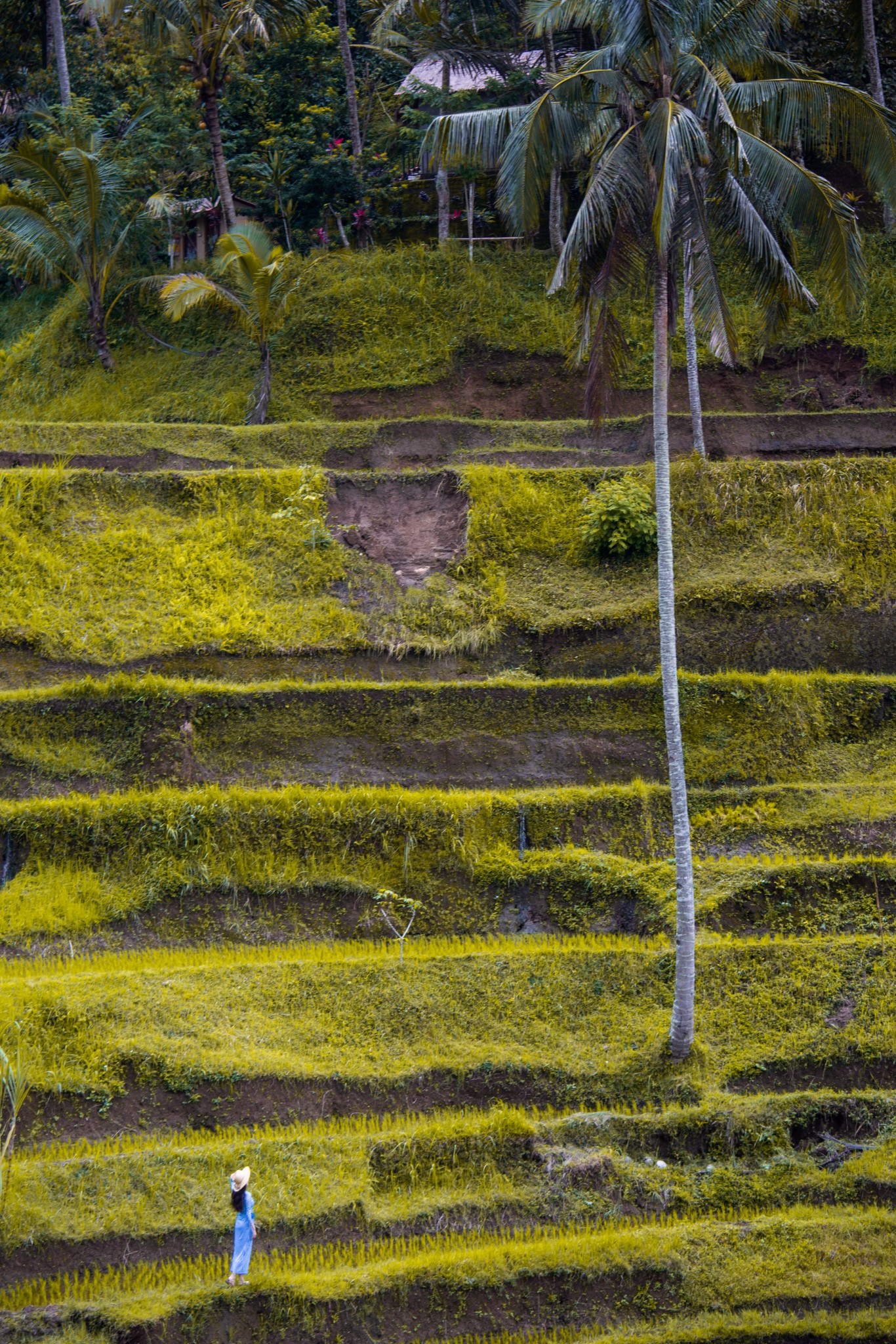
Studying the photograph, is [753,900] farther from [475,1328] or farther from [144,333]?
[144,333]

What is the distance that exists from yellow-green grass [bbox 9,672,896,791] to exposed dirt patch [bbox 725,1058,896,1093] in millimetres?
4927

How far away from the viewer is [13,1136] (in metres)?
11.2

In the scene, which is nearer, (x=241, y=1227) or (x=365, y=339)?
(x=241, y=1227)

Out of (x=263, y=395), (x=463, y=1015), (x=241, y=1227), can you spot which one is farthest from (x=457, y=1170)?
(x=263, y=395)

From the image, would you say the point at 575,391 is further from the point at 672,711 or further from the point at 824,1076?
the point at 824,1076

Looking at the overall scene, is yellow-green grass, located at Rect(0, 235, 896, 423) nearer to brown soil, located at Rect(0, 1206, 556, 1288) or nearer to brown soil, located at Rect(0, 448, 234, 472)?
brown soil, located at Rect(0, 448, 234, 472)

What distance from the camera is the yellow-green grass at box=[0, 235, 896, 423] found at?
24.2m

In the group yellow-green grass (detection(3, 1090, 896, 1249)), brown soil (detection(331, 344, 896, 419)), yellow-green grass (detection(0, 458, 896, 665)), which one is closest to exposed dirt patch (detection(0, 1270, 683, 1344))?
yellow-green grass (detection(3, 1090, 896, 1249))

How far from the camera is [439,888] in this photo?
14734 mm

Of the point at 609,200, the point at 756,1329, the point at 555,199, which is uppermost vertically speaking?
the point at 609,200

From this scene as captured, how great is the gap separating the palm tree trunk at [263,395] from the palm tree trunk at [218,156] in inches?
134

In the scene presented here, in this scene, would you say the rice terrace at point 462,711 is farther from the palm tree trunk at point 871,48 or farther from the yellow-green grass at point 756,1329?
the palm tree trunk at point 871,48

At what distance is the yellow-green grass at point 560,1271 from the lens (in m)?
9.45

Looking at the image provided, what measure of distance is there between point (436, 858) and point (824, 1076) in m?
5.03
